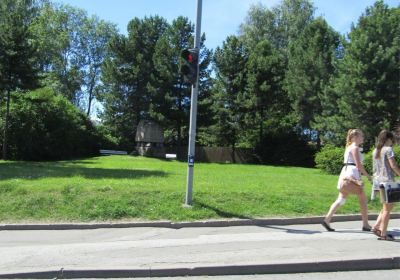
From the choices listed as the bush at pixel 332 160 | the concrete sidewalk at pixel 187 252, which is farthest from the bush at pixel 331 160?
the concrete sidewalk at pixel 187 252

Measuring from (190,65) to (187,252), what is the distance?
17.3 feet

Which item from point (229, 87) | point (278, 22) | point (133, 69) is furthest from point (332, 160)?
point (278, 22)

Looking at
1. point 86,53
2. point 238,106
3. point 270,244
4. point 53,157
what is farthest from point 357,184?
point 86,53

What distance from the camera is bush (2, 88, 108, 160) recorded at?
35219 millimetres

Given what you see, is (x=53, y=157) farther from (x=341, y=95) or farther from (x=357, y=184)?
(x=357, y=184)

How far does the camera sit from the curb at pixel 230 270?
7129 millimetres

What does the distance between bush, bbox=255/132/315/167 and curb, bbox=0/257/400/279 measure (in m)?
35.1

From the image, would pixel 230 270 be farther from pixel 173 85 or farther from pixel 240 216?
pixel 173 85

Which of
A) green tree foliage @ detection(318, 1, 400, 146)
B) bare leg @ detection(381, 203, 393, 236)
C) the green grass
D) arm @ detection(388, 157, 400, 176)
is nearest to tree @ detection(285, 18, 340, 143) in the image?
green tree foliage @ detection(318, 1, 400, 146)

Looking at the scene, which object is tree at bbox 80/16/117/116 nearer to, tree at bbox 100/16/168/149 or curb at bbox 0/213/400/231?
tree at bbox 100/16/168/149

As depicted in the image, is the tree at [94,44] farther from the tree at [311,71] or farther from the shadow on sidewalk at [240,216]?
the shadow on sidewalk at [240,216]

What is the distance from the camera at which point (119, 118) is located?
162ft

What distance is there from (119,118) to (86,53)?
23417mm

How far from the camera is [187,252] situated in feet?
27.2
